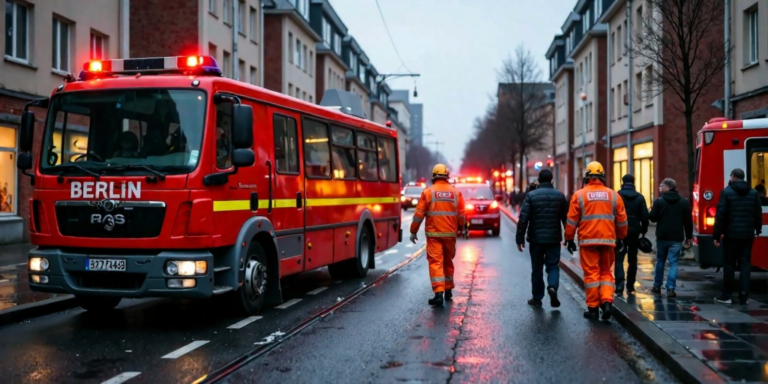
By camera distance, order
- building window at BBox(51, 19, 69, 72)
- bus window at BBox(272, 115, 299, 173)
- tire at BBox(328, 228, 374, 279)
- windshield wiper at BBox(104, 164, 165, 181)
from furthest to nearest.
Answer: building window at BBox(51, 19, 69, 72) < tire at BBox(328, 228, 374, 279) < bus window at BBox(272, 115, 299, 173) < windshield wiper at BBox(104, 164, 165, 181)

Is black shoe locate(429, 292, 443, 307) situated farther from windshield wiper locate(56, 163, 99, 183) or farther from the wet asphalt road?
windshield wiper locate(56, 163, 99, 183)

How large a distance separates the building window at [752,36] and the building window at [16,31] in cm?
1920

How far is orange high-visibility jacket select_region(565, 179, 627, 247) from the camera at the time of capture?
9.52 m

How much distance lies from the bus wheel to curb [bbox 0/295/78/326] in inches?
98.7

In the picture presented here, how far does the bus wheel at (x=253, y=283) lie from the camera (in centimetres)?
945

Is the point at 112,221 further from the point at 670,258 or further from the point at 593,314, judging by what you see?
the point at 670,258

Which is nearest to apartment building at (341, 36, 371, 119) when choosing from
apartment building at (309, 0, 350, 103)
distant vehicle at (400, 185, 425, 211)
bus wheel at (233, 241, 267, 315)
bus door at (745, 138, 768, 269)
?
apartment building at (309, 0, 350, 103)

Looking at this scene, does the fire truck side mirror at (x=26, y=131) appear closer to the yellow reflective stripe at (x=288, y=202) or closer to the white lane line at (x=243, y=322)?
the yellow reflective stripe at (x=288, y=202)

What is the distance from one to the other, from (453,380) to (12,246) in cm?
1646

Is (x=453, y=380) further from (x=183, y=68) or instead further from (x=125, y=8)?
(x=125, y=8)

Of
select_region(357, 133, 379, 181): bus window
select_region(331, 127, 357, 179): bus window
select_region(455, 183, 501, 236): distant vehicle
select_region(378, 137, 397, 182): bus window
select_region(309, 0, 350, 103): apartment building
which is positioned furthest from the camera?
select_region(309, 0, 350, 103): apartment building

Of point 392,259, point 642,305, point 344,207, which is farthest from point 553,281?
point 392,259

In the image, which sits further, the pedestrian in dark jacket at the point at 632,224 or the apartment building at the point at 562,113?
the apartment building at the point at 562,113

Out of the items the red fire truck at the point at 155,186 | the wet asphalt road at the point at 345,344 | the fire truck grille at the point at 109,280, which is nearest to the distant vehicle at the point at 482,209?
Result: the wet asphalt road at the point at 345,344
